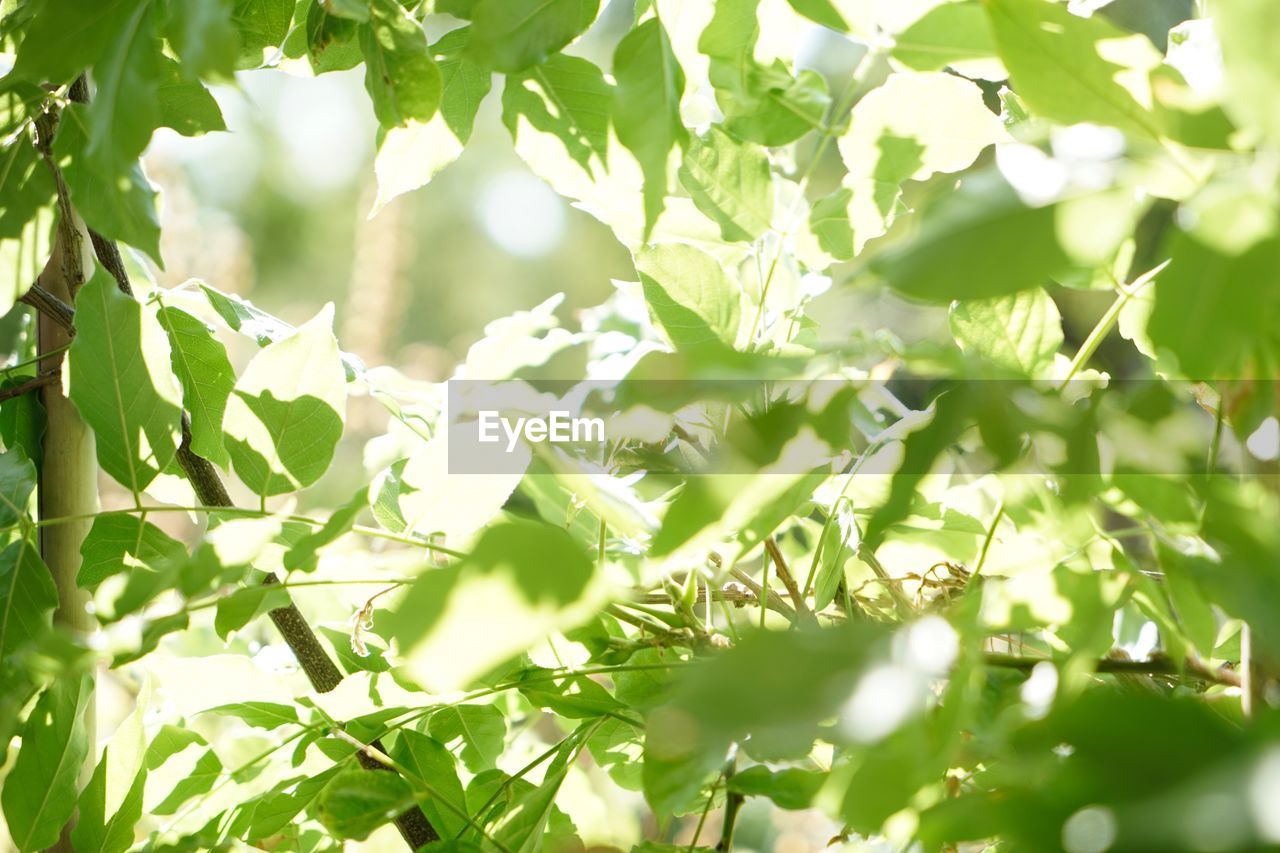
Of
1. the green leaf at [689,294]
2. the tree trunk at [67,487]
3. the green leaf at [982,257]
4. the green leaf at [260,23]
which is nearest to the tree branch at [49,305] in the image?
the tree trunk at [67,487]

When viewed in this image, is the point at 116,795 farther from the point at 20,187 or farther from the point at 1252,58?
the point at 1252,58

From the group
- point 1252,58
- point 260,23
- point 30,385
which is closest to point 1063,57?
point 1252,58

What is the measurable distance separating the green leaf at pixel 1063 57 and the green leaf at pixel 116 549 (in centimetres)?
28

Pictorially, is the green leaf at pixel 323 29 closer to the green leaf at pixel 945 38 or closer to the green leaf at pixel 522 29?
the green leaf at pixel 522 29

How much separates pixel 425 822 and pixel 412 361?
1250 mm

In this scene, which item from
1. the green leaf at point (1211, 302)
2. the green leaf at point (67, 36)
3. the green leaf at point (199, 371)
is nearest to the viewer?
the green leaf at point (1211, 302)

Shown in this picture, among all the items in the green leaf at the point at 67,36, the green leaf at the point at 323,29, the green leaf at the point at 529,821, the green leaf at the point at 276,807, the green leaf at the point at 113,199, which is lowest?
the green leaf at the point at 529,821

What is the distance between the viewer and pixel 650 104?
25 cm

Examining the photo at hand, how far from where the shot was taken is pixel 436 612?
0.16 meters

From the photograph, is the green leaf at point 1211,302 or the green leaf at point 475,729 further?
the green leaf at point 475,729

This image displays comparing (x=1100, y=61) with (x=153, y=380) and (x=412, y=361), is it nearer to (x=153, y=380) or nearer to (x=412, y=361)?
(x=153, y=380)

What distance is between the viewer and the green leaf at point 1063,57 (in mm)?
192

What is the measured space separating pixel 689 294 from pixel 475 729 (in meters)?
0.17

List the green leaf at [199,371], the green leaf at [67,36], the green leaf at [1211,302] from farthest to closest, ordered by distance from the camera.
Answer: the green leaf at [199,371] → the green leaf at [67,36] → the green leaf at [1211,302]
